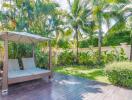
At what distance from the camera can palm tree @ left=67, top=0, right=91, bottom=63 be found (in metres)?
15.2

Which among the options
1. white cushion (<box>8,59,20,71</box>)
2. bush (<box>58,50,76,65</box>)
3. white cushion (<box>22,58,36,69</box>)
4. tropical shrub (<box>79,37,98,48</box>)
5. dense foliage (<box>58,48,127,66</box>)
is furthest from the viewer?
tropical shrub (<box>79,37,98,48</box>)

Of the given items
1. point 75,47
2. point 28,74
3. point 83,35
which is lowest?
point 28,74

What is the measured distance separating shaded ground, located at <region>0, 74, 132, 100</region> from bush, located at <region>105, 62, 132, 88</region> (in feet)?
1.35

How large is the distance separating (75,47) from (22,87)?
10296 millimetres

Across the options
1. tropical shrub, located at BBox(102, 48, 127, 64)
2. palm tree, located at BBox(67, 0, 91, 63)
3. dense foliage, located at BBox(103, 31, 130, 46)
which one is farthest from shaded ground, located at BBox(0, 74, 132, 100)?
dense foliage, located at BBox(103, 31, 130, 46)

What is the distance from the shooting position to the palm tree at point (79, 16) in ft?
50.0

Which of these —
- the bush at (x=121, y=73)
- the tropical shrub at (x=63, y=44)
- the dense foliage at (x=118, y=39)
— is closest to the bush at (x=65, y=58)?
the tropical shrub at (x=63, y=44)

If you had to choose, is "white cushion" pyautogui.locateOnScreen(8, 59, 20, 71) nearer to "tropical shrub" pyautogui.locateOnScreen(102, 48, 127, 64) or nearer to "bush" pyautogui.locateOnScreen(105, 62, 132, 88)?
"bush" pyautogui.locateOnScreen(105, 62, 132, 88)

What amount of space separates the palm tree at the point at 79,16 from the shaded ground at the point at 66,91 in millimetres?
8047

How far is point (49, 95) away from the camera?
6367 millimetres

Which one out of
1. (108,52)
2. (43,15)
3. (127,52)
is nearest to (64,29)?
(43,15)

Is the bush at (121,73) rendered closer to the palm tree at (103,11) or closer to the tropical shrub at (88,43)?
the palm tree at (103,11)

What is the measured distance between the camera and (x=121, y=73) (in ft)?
25.1

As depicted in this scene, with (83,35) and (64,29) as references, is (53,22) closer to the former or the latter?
(64,29)
